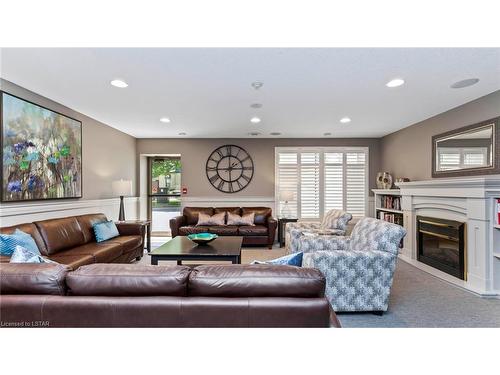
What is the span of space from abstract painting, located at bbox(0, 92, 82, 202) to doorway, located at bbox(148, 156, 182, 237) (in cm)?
254

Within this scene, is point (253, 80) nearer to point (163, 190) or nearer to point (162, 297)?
point (162, 297)

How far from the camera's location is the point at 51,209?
3410 millimetres

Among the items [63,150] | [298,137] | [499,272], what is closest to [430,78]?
[499,272]

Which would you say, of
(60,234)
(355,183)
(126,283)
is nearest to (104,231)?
(60,234)

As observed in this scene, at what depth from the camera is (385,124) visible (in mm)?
4664

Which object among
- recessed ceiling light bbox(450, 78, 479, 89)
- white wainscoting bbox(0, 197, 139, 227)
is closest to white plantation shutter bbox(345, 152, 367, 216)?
recessed ceiling light bbox(450, 78, 479, 89)

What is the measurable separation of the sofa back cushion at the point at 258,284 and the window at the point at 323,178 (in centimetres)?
465

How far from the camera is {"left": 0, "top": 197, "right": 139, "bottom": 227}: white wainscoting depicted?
2813mm

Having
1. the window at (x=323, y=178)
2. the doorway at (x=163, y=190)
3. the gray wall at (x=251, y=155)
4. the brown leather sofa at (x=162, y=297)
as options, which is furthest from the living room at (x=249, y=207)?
the doorway at (x=163, y=190)

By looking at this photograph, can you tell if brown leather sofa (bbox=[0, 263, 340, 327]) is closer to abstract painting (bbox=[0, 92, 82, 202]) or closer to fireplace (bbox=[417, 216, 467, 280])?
abstract painting (bbox=[0, 92, 82, 202])

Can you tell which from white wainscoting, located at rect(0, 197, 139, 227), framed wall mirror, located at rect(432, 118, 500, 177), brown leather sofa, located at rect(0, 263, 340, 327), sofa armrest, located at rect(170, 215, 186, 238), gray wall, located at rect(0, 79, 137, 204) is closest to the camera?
brown leather sofa, located at rect(0, 263, 340, 327)

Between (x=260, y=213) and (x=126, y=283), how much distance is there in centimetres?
423

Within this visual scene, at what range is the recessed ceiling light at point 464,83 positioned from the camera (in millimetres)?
2734

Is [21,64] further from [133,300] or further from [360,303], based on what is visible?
[360,303]
